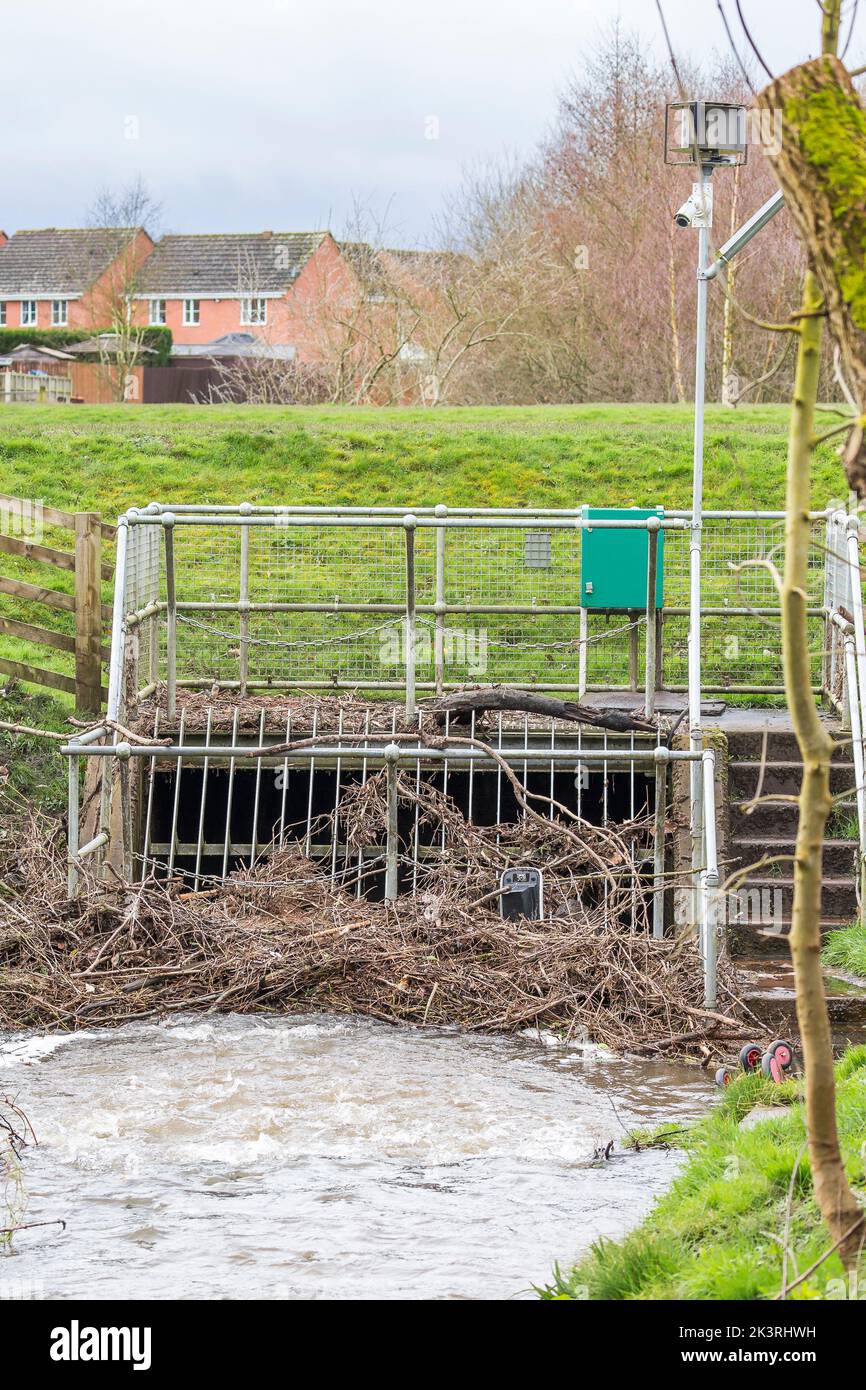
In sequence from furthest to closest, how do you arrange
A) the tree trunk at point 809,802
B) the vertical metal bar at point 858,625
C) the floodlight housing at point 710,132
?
the vertical metal bar at point 858,625
the floodlight housing at point 710,132
the tree trunk at point 809,802

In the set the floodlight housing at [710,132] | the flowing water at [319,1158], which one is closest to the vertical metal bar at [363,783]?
the flowing water at [319,1158]

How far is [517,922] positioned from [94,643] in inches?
176

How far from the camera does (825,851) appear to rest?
33.6 ft

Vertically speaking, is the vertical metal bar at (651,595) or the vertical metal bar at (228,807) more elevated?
the vertical metal bar at (651,595)

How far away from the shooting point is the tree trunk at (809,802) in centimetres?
379

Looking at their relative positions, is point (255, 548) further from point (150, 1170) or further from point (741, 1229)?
point (741, 1229)

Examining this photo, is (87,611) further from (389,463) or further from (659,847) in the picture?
(389,463)

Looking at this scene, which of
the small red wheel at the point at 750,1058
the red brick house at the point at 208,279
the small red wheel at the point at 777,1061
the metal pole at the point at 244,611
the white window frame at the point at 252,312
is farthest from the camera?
the red brick house at the point at 208,279

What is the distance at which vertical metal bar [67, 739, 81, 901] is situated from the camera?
8.81m

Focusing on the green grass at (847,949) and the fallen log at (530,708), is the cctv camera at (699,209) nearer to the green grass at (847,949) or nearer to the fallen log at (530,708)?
the fallen log at (530,708)

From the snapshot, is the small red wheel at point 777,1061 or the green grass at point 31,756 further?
the green grass at point 31,756

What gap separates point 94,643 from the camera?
11.8 metres

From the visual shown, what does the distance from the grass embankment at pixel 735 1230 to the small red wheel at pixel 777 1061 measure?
747 mm

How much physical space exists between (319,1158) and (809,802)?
3276mm
